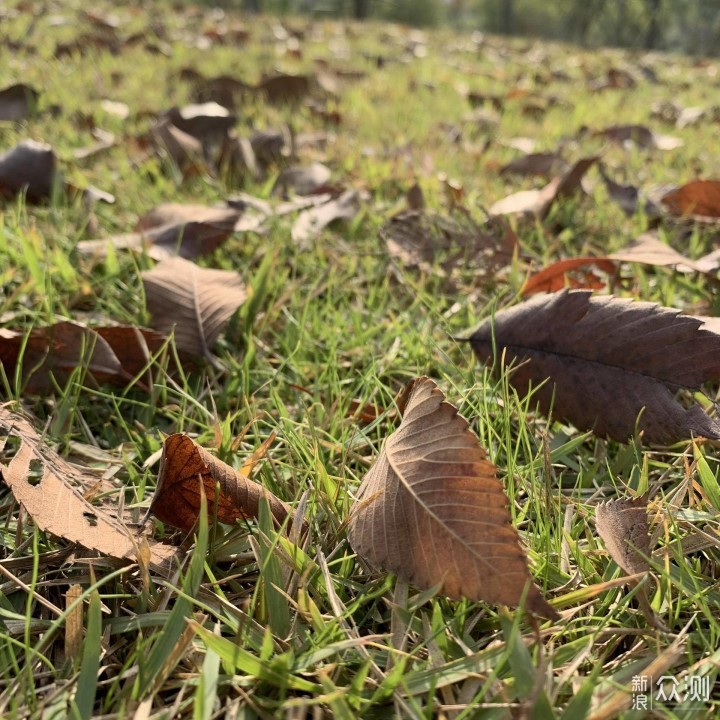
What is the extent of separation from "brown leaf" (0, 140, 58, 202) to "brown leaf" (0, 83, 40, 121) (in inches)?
34.8

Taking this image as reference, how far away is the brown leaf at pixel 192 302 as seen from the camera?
46.3 inches

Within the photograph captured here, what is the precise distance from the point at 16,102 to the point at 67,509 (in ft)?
7.60

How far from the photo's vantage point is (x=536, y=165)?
2197 mm

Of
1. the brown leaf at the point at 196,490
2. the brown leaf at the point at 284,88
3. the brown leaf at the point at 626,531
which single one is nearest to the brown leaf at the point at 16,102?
the brown leaf at the point at 284,88

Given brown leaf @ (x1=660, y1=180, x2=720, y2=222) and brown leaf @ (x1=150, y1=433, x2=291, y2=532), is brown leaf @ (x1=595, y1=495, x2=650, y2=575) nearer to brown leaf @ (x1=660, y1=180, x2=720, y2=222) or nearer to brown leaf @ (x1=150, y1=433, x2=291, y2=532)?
brown leaf @ (x1=150, y1=433, x2=291, y2=532)

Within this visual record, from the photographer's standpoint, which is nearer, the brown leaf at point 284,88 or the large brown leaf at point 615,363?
→ the large brown leaf at point 615,363

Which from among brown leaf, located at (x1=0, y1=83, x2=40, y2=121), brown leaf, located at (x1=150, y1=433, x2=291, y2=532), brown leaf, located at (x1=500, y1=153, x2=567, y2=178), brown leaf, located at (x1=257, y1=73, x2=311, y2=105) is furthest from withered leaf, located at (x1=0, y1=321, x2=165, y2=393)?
brown leaf, located at (x1=257, y1=73, x2=311, y2=105)

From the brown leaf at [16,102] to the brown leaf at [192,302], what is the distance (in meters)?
1.70

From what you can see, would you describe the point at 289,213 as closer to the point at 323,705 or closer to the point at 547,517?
the point at 547,517

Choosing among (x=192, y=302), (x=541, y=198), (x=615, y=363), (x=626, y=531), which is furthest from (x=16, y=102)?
(x=626, y=531)

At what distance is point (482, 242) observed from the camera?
5.08 ft

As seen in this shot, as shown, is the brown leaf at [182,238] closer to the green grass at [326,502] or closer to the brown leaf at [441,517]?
the green grass at [326,502]

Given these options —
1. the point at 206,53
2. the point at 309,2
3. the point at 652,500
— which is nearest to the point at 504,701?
the point at 652,500

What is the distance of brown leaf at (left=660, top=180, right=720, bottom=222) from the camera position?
1.68 m
